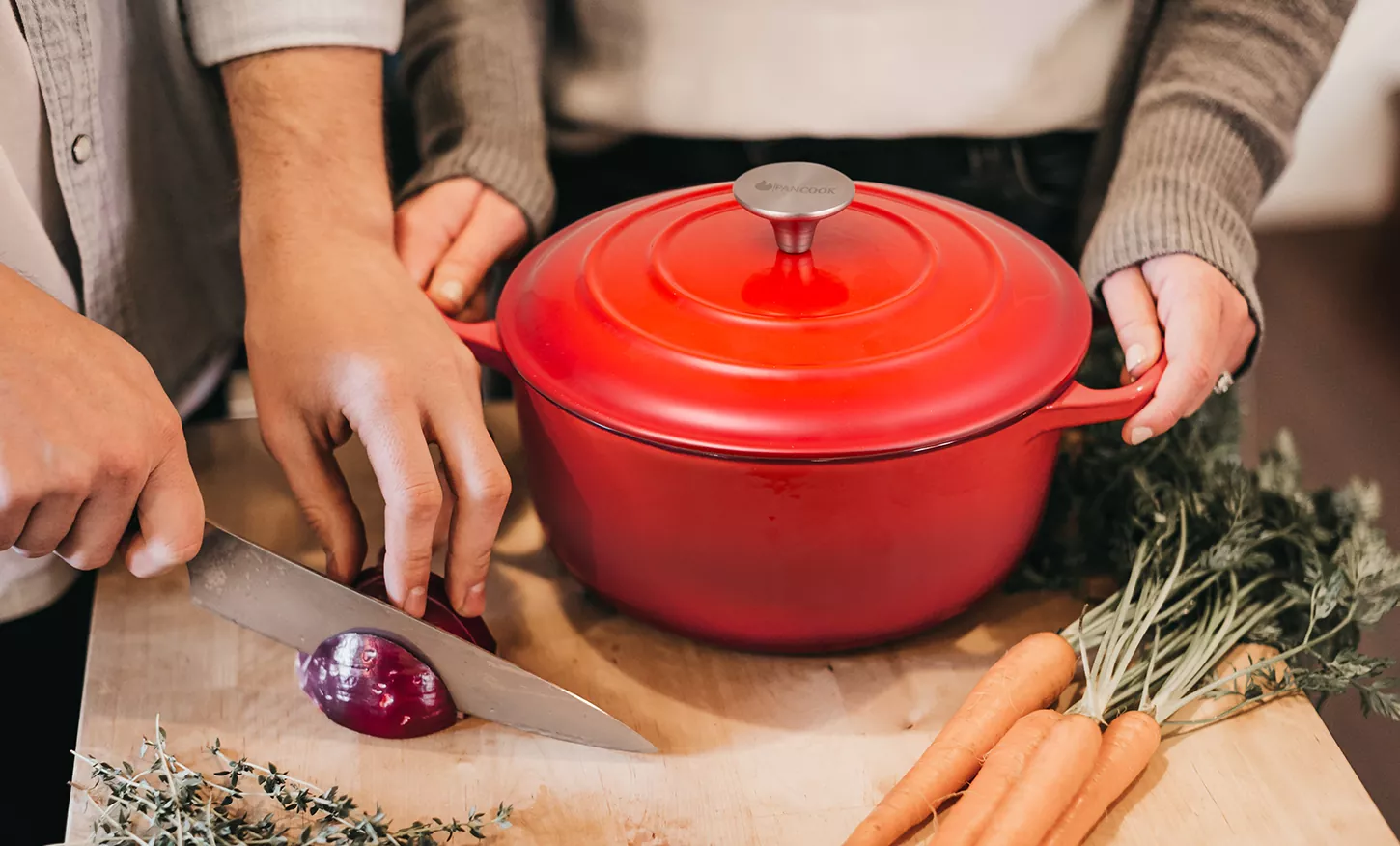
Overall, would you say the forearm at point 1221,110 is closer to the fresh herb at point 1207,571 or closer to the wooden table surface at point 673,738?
the fresh herb at point 1207,571

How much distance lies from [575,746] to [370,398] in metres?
0.29

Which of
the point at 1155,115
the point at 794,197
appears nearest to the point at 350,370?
the point at 794,197

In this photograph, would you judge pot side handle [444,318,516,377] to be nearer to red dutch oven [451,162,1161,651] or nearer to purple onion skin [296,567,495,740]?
red dutch oven [451,162,1161,651]

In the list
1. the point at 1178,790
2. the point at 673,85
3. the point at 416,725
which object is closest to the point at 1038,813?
the point at 1178,790

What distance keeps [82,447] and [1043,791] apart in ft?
2.12

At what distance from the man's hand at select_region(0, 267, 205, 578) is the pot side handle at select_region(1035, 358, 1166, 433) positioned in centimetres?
59

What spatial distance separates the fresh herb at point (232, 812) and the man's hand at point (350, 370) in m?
0.15

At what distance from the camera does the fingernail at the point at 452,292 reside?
94 cm

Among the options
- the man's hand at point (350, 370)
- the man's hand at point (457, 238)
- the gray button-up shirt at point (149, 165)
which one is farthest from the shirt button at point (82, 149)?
the man's hand at point (457, 238)

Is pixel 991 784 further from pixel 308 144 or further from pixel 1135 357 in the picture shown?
pixel 308 144

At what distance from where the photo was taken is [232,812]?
0.75m

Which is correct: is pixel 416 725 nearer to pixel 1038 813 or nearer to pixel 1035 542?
pixel 1038 813

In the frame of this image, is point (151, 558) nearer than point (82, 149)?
Yes

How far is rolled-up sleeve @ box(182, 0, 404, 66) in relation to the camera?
936 mm
